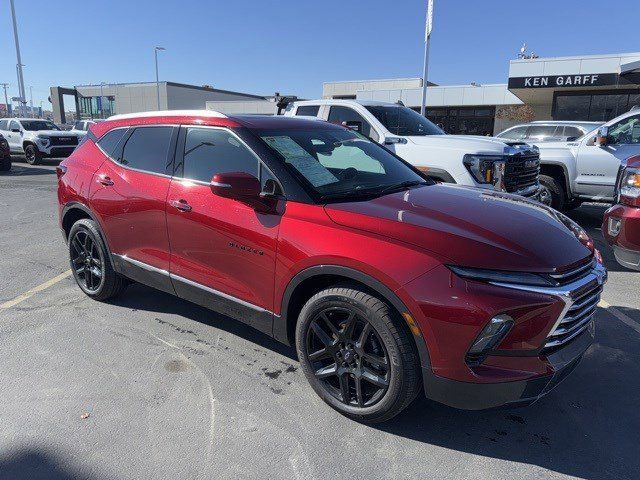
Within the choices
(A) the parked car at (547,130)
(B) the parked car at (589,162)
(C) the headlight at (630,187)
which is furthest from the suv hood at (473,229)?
(A) the parked car at (547,130)

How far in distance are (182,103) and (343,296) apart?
57.9m

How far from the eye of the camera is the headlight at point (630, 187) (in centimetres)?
466

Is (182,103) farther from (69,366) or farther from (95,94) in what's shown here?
(69,366)

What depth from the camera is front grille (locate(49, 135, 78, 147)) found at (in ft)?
60.9

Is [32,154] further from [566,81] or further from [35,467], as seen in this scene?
[566,81]

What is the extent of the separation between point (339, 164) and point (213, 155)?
939mm

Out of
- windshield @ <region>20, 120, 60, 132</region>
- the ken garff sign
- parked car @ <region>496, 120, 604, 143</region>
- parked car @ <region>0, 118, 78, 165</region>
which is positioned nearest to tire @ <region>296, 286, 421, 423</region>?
parked car @ <region>496, 120, 604, 143</region>

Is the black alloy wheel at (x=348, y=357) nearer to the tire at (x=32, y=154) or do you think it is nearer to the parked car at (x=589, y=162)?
the parked car at (x=589, y=162)

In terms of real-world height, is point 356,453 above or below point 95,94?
below

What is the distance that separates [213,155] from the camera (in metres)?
3.50

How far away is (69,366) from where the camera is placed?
343 centimetres

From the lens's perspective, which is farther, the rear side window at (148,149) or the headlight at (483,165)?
the headlight at (483,165)

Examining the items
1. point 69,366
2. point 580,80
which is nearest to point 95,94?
point 580,80

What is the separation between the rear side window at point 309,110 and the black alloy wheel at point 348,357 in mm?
5533
